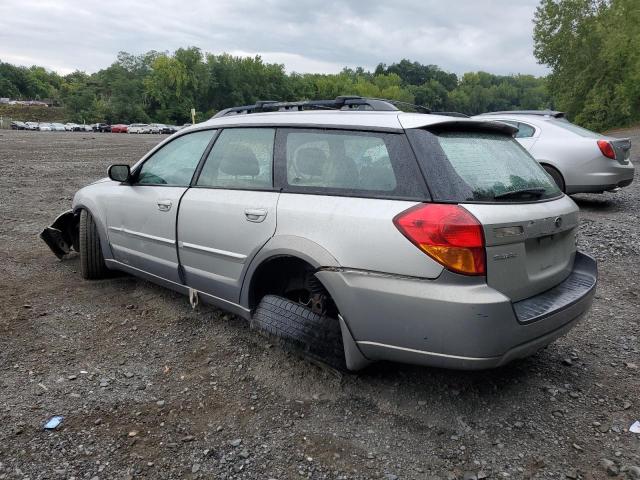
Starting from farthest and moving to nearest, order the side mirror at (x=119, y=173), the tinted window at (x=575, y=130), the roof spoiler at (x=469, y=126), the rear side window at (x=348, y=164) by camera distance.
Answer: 1. the tinted window at (x=575, y=130)
2. the side mirror at (x=119, y=173)
3. the roof spoiler at (x=469, y=126)
4. the rear side window at (x=348, y=164)

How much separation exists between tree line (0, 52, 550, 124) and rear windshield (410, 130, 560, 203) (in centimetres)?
7342

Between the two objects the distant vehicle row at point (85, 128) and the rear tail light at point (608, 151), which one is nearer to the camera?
the rear tail light at point (608, 151)

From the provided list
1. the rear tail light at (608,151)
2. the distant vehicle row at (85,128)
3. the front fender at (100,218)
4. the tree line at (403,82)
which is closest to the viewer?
the front fender at (100,218)

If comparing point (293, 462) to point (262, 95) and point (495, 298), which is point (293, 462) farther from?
point (262, 95)

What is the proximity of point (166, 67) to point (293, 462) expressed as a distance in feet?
336

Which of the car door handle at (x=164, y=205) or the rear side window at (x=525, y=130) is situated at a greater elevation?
the rear side window at (x=525, y=130)

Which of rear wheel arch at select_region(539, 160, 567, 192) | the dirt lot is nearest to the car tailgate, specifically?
the dirt lot

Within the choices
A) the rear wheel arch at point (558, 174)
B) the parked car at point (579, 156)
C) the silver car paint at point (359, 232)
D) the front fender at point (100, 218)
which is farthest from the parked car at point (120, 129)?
the silver car paint at point (359, 232)

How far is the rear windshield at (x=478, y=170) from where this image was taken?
2471 millimetres

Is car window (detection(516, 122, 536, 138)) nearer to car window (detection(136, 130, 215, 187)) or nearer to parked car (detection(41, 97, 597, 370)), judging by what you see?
parked car (detection(41, 97, 597, 370))

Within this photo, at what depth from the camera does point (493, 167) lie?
2.73m

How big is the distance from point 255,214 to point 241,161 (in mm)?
535

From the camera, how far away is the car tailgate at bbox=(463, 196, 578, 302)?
2.35m

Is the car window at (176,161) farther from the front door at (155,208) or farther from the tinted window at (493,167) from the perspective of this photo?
the tinted window at (493,167)
